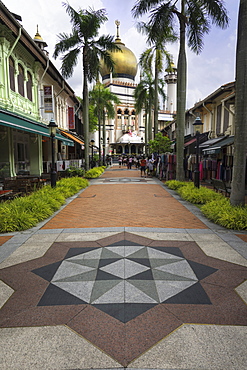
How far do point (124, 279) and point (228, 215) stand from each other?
13.3ft

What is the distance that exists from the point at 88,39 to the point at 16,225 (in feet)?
54.4

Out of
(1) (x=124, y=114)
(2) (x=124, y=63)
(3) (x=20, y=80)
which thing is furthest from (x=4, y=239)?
(2) (x=124, y=63)

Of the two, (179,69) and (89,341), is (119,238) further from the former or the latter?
(179,69)

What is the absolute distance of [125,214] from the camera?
8352 millimetres

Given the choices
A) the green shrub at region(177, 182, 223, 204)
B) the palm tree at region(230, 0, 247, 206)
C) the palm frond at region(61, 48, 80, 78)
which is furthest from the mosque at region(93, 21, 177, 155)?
the palm tree at region(230, 0, 247, 206)

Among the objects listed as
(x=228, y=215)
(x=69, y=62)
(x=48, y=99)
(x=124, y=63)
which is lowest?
(x=228, y=215)

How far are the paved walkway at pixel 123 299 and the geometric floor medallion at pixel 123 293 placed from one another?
1 centimetres

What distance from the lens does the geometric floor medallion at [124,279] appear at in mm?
3494

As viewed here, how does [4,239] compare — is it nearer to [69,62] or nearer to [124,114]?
[69,62]

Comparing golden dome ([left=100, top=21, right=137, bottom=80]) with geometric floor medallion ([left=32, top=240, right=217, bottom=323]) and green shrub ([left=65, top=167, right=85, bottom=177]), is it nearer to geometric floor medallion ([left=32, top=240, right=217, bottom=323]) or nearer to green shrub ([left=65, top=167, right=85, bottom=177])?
green shrub ([left=65, top=167, right=85, bottom=177])

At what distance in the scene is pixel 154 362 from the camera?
8.24 ft

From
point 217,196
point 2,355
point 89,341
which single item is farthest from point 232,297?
point 217,196

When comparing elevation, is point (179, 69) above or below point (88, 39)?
below

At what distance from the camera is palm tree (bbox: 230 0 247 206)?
7691 mm
